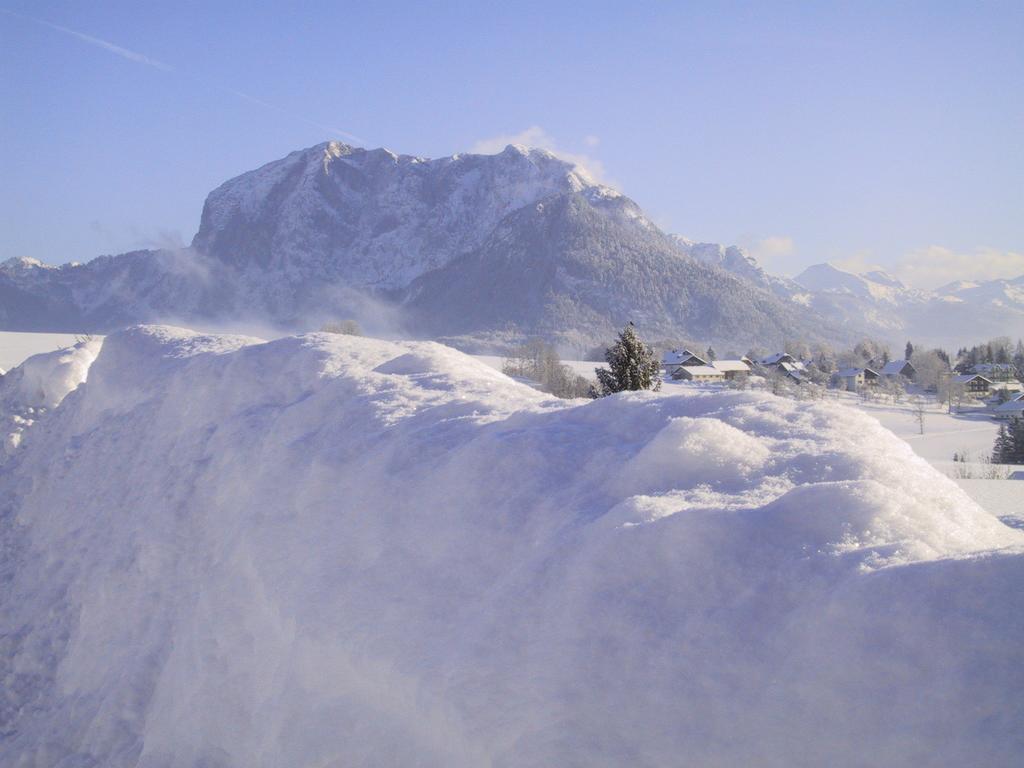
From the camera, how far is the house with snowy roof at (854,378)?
276ft

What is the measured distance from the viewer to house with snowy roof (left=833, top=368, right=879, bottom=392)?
276 ft

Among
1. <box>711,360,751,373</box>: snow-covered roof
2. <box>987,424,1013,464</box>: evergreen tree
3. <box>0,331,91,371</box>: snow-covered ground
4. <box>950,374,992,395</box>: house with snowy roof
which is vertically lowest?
<box>987,424,1013,464</box>: evergreen tree

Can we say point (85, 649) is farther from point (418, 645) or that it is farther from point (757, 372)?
point (757, 372)

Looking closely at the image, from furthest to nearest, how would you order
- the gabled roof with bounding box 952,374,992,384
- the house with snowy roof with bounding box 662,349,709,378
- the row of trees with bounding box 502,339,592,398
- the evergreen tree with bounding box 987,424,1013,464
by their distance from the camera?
the house with snowy roof with bounding box 662,349,709,378 < the gabled roof with bounding box 952,374,992,384 < the row of trees with bounding box 502,339,592,398 < the evergreen tree with bounding box 987,424,1013,464

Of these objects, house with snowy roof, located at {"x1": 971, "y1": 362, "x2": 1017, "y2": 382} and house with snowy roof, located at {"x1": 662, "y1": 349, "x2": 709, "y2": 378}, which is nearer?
house with snowy roof, located at {"x1": 971, "y1": 362, "x2": 1017, "y2": 382}

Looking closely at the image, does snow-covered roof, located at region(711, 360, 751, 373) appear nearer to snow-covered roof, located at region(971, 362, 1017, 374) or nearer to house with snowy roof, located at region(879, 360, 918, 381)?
house with snowy roof, located at region(879, 360, 918, 381)

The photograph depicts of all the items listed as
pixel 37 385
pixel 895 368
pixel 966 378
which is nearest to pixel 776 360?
pixel 895 368

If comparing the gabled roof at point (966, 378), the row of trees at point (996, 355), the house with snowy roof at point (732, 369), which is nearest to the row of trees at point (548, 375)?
the house with snowy roof at point (732, 369)

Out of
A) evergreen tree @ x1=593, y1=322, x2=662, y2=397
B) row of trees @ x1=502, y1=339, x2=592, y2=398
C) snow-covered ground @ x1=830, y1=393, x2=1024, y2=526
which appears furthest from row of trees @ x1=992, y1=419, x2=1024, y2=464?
evergreen tree @ x1=593, y1=322, x2=662, y2=397

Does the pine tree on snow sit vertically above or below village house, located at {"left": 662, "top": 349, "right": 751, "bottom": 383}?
below

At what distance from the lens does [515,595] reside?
3576mm

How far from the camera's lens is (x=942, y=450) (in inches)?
1741

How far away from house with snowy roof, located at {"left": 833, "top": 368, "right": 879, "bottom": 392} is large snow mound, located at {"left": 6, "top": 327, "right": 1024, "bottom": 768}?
8732cm

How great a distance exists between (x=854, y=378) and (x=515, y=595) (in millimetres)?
92788
